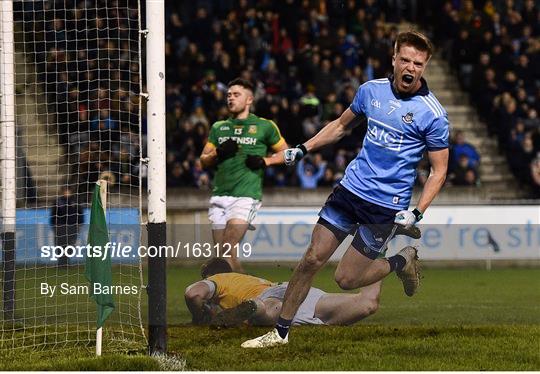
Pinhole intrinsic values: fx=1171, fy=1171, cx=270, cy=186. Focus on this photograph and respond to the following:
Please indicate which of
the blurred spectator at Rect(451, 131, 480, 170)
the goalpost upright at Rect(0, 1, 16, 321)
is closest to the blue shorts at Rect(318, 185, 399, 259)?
the goalpost upright at Rect(0, 1, 16, 321)

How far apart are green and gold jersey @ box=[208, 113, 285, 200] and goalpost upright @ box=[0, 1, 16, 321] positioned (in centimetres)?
237

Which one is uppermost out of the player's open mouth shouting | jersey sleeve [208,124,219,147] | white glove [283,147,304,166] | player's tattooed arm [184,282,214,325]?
the player's open mouth shouting

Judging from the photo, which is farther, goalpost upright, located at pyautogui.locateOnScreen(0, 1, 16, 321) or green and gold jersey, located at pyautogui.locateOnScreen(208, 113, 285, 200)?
green and gold jersey, located at pyautogui.locateOnScreen(208, 113, 285, 200)

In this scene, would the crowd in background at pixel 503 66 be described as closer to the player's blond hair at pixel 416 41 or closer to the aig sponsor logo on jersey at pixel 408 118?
the aig sponsor logo on jersey at pixel 408 118

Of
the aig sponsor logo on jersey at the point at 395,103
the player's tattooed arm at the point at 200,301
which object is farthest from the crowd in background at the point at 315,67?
the aig sponsor logo on jersey at the point at 395,103

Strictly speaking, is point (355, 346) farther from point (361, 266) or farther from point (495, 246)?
point (495, 246)

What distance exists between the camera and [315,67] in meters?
22.0

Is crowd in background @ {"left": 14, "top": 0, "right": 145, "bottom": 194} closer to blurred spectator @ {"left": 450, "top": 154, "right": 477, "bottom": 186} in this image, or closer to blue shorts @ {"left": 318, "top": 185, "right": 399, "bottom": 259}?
blue shorts @ {"left": 318, "top": 185, "right": 399, "bottom": 259}

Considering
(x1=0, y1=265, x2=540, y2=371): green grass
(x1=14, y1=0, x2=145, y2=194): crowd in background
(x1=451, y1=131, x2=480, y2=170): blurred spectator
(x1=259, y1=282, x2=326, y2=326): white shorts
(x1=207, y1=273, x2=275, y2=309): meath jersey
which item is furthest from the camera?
(x1=451, y1=131, x2=480, y2=170): blurred spectator

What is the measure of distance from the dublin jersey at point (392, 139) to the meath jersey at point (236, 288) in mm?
1610

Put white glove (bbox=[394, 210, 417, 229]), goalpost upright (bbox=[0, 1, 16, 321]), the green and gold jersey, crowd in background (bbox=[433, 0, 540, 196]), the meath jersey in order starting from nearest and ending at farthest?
white glove (bbox=[394, 210, 417, 229]) → the meath jersey → goalpost upright (bbox=[0, 1, 16, 321]) → the green and gold jersey → crowd in background (bbox=[433, 0, 540, 196])

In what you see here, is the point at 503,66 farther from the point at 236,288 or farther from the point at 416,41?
the point at 416,41

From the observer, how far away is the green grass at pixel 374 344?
28.9 ft

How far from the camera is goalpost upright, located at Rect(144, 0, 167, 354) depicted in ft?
30.4
